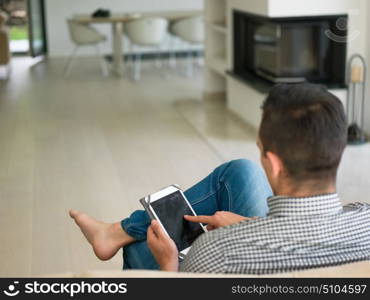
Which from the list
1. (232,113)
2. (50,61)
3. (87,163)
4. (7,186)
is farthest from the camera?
(50,61)

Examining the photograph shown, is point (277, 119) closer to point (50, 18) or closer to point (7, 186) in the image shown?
point (7, 186)

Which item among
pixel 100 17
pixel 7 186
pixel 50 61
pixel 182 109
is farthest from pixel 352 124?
pixel 50 61

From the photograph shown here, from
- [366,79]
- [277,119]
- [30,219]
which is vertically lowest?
[30,219]

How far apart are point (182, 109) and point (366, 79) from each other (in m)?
1.90

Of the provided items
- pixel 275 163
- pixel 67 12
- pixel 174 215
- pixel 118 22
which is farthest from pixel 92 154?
pixel 67 12

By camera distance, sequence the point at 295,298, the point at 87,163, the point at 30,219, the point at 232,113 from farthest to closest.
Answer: the point at 232,113 → the point at 87,163 → the point at 30,219 → the point at 295,298

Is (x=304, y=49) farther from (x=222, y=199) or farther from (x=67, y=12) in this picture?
(x=67, y=12)

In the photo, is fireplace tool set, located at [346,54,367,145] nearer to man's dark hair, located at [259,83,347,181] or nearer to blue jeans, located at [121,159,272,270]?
blue jeans, located at [121,159,272,270]

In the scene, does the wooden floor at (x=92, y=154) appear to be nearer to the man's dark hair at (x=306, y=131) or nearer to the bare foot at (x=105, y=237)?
the bare foot at (x=105, y=237)

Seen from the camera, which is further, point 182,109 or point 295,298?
point 182,109

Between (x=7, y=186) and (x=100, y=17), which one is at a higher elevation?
(x=100, y=17)

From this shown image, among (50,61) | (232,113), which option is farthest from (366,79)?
(50,61)

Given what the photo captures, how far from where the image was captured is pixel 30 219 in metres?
3.57

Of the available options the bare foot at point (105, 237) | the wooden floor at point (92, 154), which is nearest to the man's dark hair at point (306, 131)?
the bare foot at point (105, 237)
